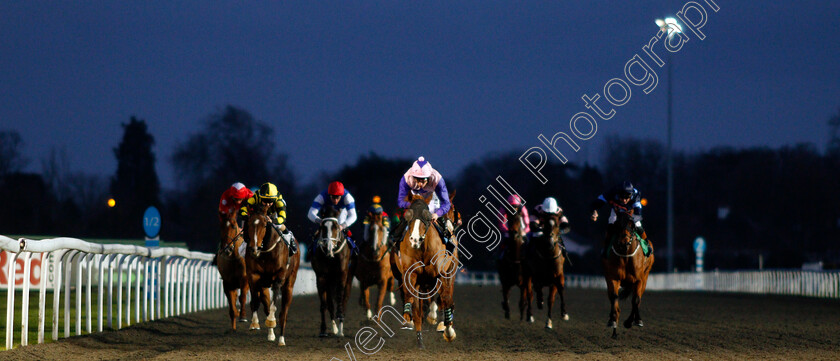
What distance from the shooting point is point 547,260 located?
16031mm

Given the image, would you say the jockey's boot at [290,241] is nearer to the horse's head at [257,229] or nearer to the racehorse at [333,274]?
the racehorse at [333,274]

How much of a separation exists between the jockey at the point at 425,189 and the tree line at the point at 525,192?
46114 mm

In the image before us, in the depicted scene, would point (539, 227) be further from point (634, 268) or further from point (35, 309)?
point (35, 309)

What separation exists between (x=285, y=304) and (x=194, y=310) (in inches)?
293

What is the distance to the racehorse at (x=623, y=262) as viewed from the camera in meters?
13.6

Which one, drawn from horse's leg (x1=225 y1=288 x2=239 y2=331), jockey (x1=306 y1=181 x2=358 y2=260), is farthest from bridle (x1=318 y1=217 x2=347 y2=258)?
horse's leg (x1=225 y1=288 x2=239 y2=331)

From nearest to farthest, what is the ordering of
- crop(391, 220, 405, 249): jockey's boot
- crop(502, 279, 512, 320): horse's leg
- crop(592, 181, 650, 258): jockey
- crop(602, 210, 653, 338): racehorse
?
crop(391, 220, 405, 249): jockey's boot, crop(602, 210, 653, 338): racehorse, crop(592, 181, 650, 258): jockey, crop(502, 279, 512, 320): horse's leg

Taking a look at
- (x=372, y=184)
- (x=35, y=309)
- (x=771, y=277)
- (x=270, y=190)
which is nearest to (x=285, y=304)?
(x=270, y=190)

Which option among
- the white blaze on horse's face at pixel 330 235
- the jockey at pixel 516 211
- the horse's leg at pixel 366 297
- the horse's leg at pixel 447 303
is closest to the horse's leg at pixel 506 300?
the jockey at pixel 516 211

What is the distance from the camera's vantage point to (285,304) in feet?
41.8

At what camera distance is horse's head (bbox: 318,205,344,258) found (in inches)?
511

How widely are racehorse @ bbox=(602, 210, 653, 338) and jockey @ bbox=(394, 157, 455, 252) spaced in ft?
10.3

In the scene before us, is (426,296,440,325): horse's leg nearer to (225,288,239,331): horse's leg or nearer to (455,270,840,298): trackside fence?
(225,288,239,331): horse's leg

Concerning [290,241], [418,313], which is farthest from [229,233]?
[418,313]
